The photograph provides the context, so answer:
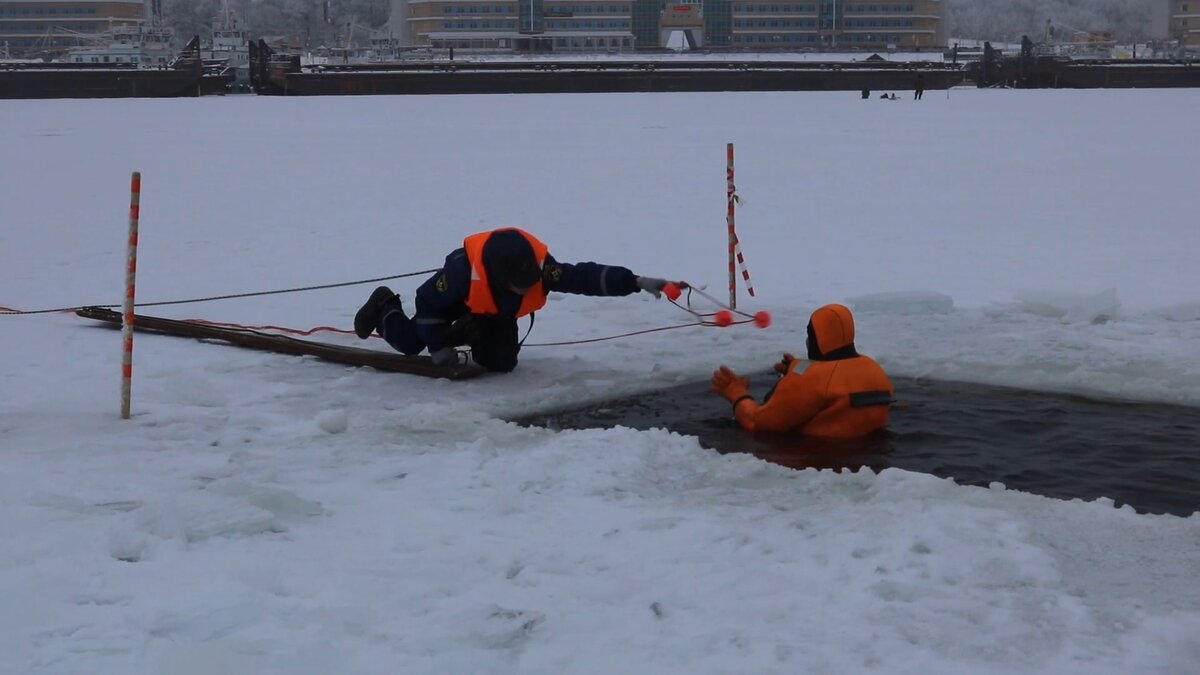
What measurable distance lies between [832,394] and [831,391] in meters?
0.01

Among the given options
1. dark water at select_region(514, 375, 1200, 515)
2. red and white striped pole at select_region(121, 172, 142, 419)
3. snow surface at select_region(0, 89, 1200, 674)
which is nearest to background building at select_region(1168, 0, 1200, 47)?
snow surface at select_region(0, 89, 1200, 674)

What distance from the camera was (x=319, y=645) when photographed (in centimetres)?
358

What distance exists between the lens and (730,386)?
635 cm

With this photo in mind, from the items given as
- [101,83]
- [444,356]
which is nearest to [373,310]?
[444,356]

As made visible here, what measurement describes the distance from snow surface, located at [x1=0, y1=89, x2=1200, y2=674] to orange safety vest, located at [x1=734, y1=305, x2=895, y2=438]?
2.10ft

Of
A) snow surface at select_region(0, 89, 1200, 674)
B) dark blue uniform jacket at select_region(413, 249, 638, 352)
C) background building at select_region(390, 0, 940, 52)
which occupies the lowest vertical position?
snow surface at select_region(0, 89, 1200, 674)

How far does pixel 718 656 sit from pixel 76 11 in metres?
114

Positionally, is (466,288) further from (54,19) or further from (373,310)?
(54,19)

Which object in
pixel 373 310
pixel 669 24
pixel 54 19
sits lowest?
pixel 373 310

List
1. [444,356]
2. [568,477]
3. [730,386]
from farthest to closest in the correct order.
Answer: [444,356] < [730,386] < [568,477]

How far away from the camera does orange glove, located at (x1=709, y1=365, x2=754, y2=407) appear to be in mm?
6289

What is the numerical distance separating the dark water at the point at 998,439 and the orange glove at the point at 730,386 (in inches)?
A: 4.8

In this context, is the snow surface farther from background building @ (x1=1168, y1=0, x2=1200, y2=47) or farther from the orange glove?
background building @ (x1=1168, y1=0, x2=1200, y2=47)

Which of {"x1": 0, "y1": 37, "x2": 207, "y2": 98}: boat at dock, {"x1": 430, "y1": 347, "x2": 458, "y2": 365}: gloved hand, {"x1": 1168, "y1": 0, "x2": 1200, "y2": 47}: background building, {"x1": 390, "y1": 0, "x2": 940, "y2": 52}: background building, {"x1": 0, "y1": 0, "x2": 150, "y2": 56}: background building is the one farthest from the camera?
{"x1": 1168, "y1": 0, "x2": 1200, "y2": 47}: background building
